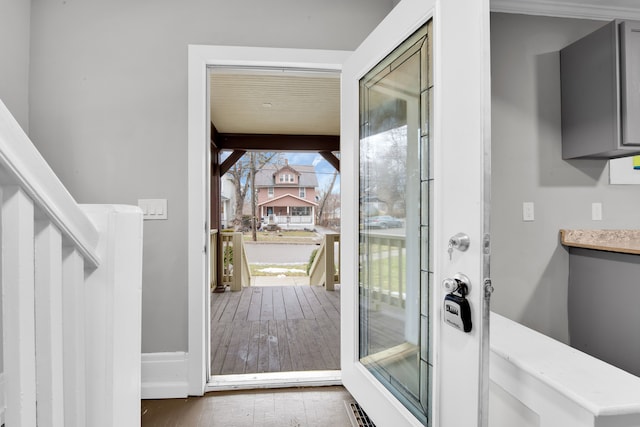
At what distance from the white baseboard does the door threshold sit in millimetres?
159

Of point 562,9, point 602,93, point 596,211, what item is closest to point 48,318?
point 602,93

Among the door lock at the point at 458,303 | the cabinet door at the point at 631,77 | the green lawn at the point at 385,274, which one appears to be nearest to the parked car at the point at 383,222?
the green lawn at the point at 385,274

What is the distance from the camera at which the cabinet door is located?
197 centimetres

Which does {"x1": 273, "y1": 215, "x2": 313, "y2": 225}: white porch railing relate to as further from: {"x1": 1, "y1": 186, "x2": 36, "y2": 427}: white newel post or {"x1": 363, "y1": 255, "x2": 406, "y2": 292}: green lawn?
{"x1": 1, "y1": 186, "x2": 36, "y2": 427}: white newel post

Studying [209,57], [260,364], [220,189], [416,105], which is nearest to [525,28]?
[416,105]

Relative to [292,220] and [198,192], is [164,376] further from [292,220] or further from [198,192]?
[292,220]

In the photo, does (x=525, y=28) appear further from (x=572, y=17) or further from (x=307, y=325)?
(x=307, y=325)

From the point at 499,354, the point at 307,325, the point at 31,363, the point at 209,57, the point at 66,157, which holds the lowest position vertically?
the point at 307,325

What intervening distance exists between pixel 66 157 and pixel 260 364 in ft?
5.85

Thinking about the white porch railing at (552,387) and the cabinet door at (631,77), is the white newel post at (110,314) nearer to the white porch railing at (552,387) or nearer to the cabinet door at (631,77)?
the white porch railing at (552,387)

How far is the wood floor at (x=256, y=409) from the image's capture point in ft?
6.01

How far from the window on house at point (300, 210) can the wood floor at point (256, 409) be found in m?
4.66

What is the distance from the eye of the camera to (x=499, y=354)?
120cm

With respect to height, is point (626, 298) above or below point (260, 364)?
above
